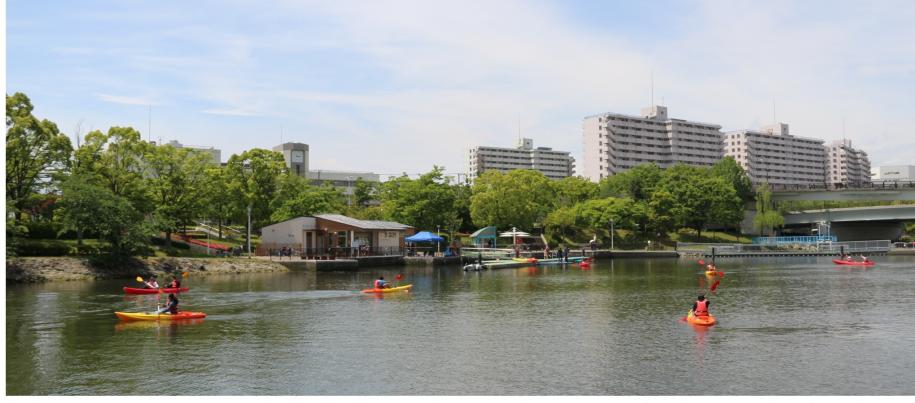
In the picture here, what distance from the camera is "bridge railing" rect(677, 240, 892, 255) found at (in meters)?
94.2

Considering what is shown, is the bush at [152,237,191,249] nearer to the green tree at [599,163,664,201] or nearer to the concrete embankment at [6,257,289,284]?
the concrete embankment at [6,257,289,284]

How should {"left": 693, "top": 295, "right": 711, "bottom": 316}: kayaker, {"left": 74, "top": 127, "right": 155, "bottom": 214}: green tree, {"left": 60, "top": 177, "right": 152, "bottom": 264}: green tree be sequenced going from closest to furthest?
1. {"left": 693, "top": 295, "right": 711, "bottom": 316}: kayaker
2. {"left": 60, "top": 177, "right": 152, "bottom": 264}: green tree
3. {"left": 74, "top": 127, "right": 155, "bottom": 214}: green tree

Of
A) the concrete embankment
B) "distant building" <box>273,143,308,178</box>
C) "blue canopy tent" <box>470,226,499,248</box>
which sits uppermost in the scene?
"distant building" <box>273,143,308,178</box>

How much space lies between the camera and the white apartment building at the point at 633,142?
18725 cm

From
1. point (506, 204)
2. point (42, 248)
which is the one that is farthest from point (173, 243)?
point (506, 204)

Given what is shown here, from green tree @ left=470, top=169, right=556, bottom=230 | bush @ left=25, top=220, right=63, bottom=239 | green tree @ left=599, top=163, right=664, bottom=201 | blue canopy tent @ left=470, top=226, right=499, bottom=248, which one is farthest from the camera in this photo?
green tree @ left=599, top=163, right=664, bottom=201

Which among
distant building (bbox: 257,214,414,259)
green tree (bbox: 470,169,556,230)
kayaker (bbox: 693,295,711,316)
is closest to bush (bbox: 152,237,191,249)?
distant building (bbox: 257,214,414,259)

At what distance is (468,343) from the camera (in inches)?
1030

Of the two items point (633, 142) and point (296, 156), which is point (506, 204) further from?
point (633, 142)

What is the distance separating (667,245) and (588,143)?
3409 inches

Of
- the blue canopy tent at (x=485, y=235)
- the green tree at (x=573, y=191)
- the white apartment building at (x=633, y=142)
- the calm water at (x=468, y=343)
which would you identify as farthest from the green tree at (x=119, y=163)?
the white apartment building at (x=633, y=142)

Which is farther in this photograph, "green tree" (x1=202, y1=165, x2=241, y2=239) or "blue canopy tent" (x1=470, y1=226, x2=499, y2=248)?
"blue canopy tent" (x1=470, y1=226, x2=499, y2=248)

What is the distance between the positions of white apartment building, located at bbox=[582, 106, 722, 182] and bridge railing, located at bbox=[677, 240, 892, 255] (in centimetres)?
8616

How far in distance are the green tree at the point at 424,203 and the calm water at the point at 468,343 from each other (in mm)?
44374
